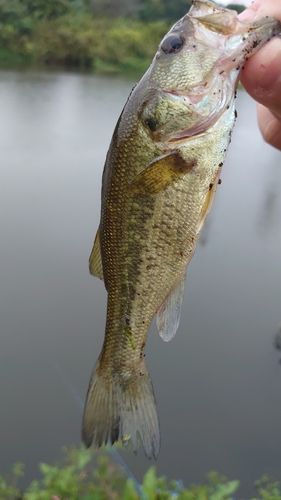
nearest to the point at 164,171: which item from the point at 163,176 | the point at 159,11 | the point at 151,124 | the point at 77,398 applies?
the point at 163,176

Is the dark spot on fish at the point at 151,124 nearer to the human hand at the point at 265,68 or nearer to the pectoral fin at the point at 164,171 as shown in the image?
the pectoral fin at the point at 164,171

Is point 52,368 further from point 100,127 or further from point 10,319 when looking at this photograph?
point 100,127

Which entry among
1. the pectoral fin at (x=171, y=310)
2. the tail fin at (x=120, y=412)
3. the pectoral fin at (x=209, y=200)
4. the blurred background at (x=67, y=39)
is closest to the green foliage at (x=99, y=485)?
the tail fin at (x=120, y=412)

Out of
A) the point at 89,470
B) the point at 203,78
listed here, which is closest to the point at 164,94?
the point at 203,78

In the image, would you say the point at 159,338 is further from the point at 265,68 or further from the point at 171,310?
the point at 265,68

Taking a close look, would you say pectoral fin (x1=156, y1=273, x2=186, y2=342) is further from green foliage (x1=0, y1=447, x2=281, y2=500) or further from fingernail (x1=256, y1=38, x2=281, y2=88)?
green foliage (x1=0, y1=447, x2=281, y2=500)

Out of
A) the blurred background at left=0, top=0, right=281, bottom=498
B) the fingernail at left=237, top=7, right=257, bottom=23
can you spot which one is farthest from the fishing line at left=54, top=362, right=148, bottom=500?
the fingernail at left=237, top=7, right=257, bottom=23
